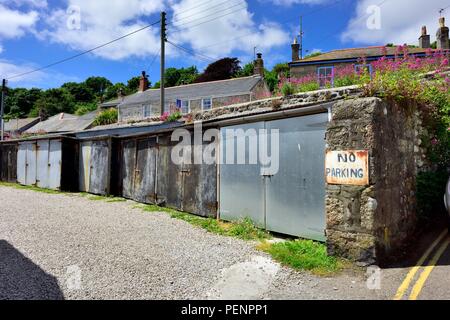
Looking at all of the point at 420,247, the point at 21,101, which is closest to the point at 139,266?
the point at 420,247

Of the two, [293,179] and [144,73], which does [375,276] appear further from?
[144,73]

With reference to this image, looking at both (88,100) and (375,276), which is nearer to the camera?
(375,276)

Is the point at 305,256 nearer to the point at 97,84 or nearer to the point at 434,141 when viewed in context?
the point at 434,141

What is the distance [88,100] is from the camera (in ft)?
255

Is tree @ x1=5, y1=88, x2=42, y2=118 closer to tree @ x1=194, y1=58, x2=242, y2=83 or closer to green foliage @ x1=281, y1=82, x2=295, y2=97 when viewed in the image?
tree @ x1=194, y1=58, x2=242, y2=83

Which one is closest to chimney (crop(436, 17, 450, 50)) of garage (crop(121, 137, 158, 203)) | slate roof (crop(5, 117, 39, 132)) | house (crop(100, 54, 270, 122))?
house (crop(100, 54, 270, 122))

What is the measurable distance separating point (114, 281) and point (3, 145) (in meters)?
18.1

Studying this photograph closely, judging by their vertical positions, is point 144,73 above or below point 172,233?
above

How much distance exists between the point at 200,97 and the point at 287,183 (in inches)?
823

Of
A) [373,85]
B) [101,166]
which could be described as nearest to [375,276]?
[373,85]

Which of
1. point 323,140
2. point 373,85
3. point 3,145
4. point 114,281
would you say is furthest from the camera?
point 3,145

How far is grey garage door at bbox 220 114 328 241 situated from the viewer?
5.50 m

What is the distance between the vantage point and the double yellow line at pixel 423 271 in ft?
12.1

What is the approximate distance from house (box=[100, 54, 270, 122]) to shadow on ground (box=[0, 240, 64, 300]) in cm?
1923
